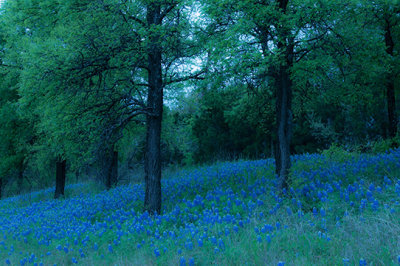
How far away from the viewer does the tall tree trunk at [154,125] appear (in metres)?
8.82

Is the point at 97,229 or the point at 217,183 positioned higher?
the point at 217,183

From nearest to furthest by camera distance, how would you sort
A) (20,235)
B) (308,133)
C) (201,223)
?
1. (201,223)
2. (20,235)
3. (308,133)

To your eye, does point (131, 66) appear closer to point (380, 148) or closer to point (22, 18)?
point (22, 18)

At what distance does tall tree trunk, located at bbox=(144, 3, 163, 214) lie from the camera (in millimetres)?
8820

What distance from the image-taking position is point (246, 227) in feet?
18.8

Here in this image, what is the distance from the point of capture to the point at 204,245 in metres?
5.16

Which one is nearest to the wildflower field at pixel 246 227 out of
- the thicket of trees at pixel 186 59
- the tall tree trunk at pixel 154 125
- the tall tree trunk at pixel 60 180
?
the tall tree trunk at pixel 154 125

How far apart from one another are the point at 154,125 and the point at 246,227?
453 centimetres

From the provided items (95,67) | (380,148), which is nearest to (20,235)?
(95,67)

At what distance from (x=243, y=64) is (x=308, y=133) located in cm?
1367

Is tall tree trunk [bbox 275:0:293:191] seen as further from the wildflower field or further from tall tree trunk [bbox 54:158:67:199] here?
tall tree trunk [bbox 54:158:67:199]

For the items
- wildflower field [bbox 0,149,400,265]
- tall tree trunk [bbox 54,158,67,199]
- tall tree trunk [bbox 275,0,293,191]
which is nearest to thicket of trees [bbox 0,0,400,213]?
tall tree trunk [bbox 275,0,293,191]

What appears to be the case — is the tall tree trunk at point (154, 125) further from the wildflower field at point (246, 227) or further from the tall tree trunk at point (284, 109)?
the tall tree trunk at point (284, 109)

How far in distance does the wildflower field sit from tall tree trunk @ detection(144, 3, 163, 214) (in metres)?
0.51
